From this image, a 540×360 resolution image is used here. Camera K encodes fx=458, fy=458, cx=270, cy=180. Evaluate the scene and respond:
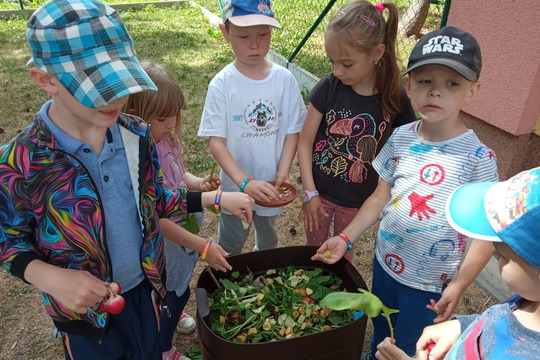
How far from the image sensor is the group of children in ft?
3.76

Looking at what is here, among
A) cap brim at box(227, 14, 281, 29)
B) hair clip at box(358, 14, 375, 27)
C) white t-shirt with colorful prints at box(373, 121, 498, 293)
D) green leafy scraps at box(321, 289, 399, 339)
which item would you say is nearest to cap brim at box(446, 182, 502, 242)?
green leafy scraps at box(321, 289, 399, 339)

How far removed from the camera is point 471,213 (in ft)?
3.35

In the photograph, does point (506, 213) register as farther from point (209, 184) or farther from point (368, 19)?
point (209, 184)

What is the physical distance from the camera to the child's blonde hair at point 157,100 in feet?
5.65

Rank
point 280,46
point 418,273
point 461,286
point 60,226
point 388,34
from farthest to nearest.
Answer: point 280,46 → point 388,34 → point 418,273 → point 461,286 → point 60,226

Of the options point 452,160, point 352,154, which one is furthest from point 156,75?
point 452,160

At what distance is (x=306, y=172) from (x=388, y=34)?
0.71 m

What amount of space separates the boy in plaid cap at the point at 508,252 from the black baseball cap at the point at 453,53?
562 mm

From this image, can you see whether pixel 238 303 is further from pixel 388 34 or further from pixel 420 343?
pixel 388 34

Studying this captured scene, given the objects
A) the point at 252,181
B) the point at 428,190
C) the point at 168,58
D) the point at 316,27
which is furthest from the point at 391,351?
the point at 168,58

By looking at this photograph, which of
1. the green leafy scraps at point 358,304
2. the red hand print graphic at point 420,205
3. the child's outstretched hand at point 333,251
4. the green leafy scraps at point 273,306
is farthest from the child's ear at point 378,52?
the green leafy scraps at point 358,304

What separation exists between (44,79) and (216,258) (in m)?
0.90

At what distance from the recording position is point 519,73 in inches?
102

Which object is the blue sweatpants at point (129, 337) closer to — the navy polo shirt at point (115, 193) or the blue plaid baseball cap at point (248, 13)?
the navy polo shirt at point (115, 193)
